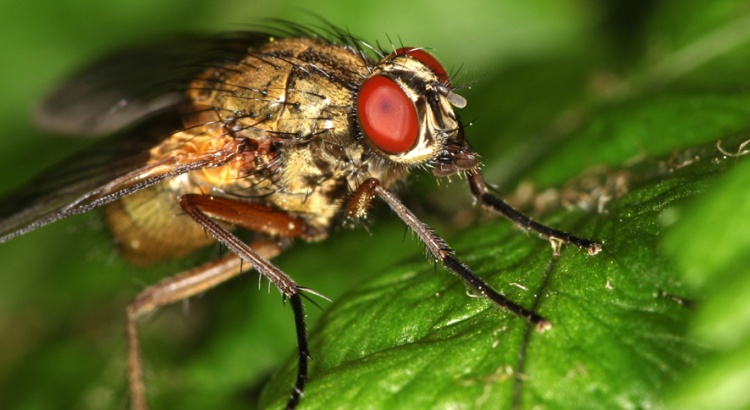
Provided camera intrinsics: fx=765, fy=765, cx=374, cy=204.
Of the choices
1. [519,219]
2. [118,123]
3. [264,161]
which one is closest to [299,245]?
[264,161]

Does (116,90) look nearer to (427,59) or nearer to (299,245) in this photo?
(299,245)

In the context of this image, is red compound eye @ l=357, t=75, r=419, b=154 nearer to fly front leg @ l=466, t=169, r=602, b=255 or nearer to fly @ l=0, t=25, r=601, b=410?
fly @ l=0, t=25, r=601, b=410

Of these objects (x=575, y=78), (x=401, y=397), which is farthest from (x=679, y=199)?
(x=575, y=78)

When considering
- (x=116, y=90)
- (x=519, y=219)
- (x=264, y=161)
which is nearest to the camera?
(x=519, y=219)

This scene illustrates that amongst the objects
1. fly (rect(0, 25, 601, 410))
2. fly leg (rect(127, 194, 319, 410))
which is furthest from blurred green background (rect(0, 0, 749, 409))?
fly (rect(0, 25, 601, 410))

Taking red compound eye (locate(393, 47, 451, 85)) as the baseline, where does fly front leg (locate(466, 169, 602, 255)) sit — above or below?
below

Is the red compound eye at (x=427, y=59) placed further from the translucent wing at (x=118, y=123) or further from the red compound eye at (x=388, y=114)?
the translucent wing at (x=118, y=123)

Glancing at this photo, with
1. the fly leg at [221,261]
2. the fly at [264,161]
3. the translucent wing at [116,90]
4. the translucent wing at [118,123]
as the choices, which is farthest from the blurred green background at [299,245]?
the translucent wing at [118,123]
